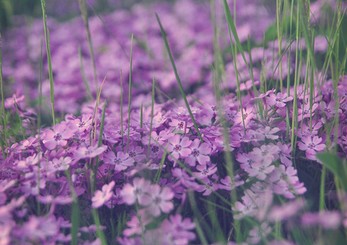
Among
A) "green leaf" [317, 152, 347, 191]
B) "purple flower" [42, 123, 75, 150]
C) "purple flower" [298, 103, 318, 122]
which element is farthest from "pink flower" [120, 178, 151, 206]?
"purple flower" [298, 103, 318, 122]

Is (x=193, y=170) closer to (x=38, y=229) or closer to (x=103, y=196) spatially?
(x=103, y=196)

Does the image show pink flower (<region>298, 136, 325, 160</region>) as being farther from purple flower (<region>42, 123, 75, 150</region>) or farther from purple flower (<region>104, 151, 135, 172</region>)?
purple flower (<region>42, 123, 75, 150</region>)

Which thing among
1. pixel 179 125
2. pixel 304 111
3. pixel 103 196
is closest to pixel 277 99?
pixel 304 111

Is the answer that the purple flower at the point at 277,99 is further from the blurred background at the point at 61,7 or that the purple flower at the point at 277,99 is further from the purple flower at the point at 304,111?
the blurred background at the point at 61,7

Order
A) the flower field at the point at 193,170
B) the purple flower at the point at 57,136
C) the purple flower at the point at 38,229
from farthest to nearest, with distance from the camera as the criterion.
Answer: the purple flower at the point at 57,136 < the flower field at the point at 193,170 < the purple flower at the point at 38,229

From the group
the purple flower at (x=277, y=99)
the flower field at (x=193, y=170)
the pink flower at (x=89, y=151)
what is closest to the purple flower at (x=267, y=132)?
the flower field at (x=193, y=170)

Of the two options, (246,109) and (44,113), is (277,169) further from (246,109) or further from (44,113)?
(44,113)
